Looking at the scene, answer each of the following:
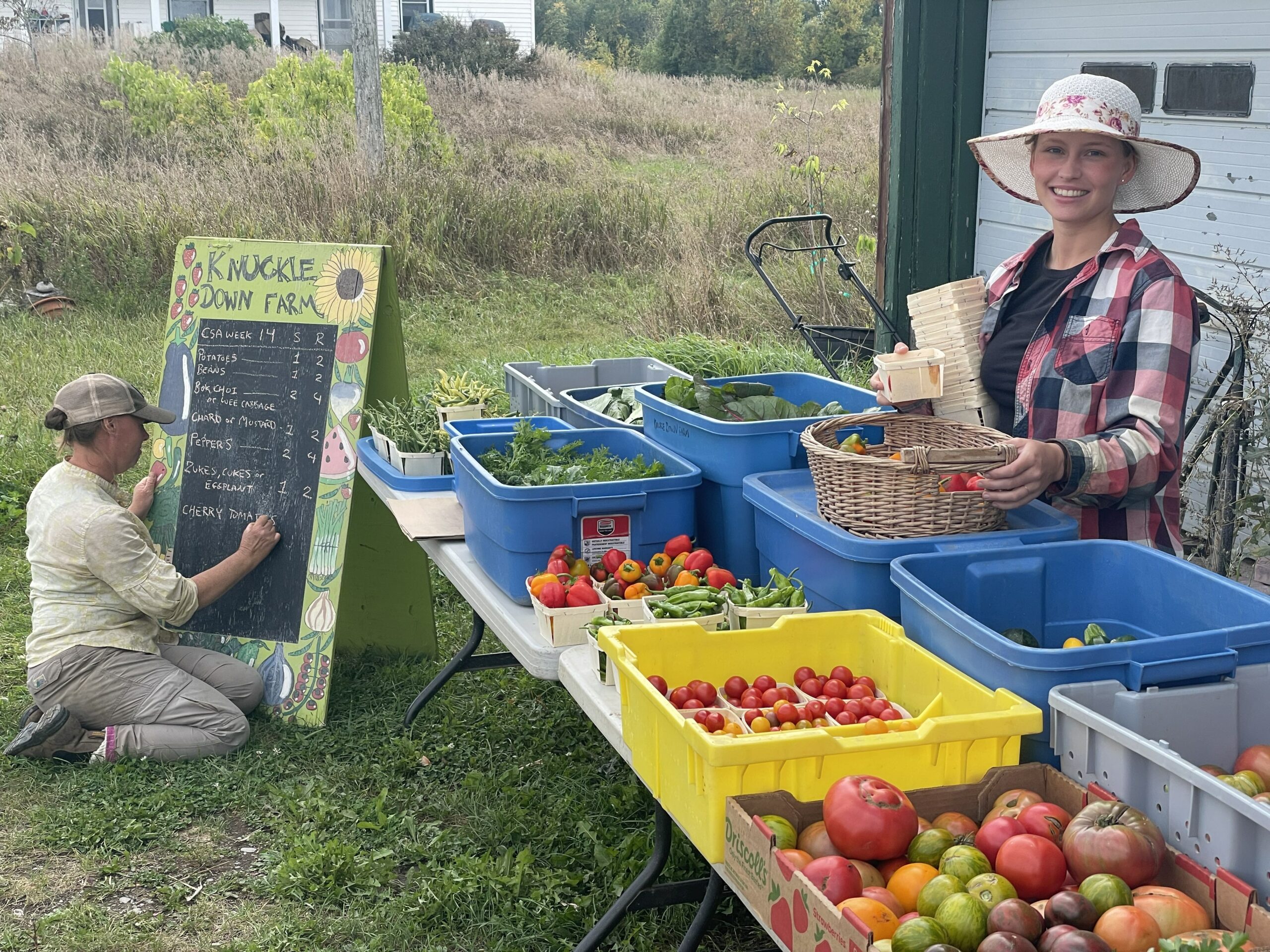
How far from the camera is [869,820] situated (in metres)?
1.83

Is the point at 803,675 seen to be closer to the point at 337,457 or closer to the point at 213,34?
the point at 337,457

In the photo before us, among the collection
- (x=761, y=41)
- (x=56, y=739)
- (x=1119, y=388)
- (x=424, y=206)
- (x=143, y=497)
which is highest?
(x=761, y=41)

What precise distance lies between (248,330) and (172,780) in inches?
64.1

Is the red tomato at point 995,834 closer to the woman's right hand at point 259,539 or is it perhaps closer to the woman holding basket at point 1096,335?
the woman holding basket at point 1096,335

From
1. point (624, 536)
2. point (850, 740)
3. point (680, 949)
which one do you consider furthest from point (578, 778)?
point (850, 740)

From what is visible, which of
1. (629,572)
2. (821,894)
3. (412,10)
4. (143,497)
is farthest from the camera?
(412,10)

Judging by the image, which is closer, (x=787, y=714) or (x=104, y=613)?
(x=787, y=714)

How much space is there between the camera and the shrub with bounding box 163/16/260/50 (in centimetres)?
2903

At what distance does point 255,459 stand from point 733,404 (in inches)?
80.4

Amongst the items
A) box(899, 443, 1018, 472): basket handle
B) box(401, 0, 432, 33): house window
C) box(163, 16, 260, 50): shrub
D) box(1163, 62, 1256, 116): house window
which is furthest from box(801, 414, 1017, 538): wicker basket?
box(401, 0, 432, 33): house window

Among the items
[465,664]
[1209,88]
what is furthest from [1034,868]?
[1209,88]

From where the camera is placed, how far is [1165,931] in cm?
161

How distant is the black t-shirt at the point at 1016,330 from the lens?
313 cm

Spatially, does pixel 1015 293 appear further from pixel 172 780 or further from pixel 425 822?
pixel 172 780
